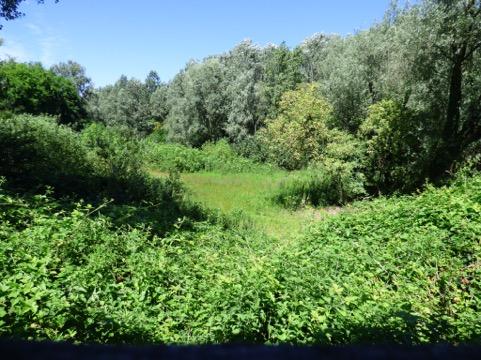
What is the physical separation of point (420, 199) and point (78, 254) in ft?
30.3

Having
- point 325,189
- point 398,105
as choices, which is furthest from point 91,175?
point 398,105

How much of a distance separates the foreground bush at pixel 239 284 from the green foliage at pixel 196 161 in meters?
27.4

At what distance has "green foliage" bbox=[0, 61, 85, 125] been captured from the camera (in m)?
55.5

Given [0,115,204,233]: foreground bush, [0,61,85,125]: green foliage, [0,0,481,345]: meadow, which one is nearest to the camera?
[0,0,481,345]: meadow

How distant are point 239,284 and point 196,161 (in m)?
34.6

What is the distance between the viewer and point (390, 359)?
0.99m

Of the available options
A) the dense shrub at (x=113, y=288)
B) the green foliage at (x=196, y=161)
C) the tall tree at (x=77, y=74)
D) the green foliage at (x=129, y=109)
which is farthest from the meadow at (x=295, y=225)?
the tall tree at (x=77, y=74)

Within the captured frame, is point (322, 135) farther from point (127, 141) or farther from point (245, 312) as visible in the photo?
point (245, 312)

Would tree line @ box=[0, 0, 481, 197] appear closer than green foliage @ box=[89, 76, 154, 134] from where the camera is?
Yes

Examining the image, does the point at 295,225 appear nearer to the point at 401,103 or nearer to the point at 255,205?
the point at 255,205

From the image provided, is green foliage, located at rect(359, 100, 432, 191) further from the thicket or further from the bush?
the bush

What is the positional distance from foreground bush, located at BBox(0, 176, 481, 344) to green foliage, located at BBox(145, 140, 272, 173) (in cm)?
2740

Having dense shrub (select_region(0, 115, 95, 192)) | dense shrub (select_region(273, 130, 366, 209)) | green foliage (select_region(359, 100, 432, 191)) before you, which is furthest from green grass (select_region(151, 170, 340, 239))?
dense shrub (select_region(0, 115, 95, 192))

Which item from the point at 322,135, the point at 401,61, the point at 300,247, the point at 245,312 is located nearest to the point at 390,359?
the point at 245,312
